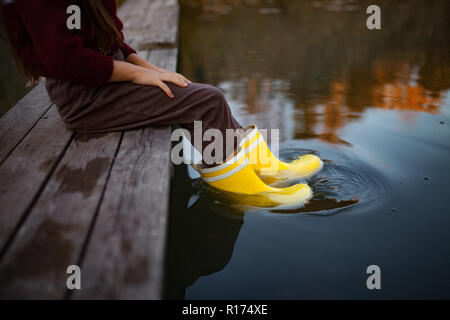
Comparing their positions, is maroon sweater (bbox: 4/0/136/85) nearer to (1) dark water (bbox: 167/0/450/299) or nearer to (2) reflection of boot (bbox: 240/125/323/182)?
(2) reflection of boot (bbox: 240/125/323/182)

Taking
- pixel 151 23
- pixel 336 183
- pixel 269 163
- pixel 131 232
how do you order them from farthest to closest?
1. pixel 151 23
2. pixel 336 183
3. pixel 269 163
4. pixel 131 232

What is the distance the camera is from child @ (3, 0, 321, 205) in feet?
4.94

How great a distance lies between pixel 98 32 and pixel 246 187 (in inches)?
41.2

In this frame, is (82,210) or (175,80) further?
(175,80)

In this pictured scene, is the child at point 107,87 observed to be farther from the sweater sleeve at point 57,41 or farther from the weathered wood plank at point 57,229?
the weathered wood plank at point 57,229

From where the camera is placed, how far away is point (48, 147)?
1.71m

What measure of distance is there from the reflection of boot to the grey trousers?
140mm

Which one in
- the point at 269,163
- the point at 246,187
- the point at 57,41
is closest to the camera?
the point at 57,41

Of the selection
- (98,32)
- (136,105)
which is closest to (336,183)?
(136,105)

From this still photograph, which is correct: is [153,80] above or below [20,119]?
above

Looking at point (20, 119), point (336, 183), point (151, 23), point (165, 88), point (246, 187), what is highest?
point (151, 23)

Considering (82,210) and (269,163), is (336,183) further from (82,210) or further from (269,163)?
(82,210)

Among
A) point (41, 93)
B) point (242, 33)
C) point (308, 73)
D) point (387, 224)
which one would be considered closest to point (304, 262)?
point (387, 224)

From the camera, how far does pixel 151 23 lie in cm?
480
